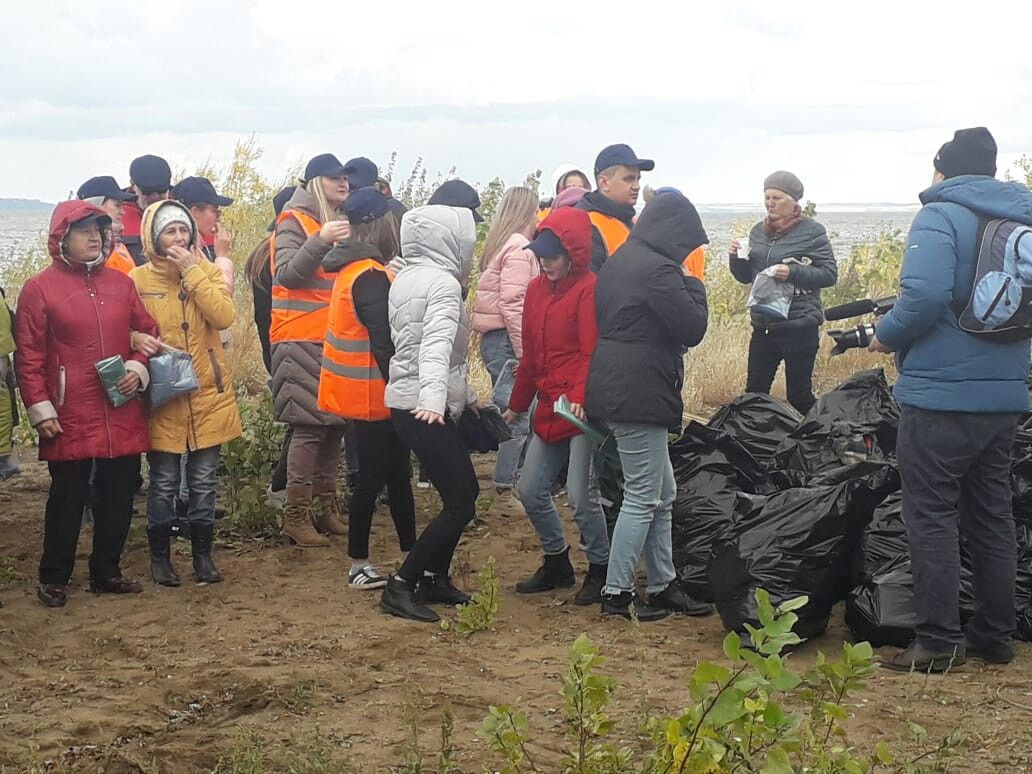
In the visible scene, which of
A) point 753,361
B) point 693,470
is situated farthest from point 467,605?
point 753,361

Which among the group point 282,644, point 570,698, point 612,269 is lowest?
point 282,644

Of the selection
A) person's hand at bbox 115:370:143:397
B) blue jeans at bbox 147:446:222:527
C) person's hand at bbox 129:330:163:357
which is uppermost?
person's hand at bbox 129:330:163:357

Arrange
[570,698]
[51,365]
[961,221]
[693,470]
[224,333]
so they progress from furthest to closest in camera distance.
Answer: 1. [224,333]
2. [693,470]
3. [51,365]
4. [961,221]
5. [570,698]

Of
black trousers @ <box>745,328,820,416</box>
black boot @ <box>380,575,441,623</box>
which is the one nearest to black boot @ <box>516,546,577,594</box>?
black boot @ <box>380,575,441,623</box>

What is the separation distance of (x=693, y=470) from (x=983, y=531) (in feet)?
Result: 5.84

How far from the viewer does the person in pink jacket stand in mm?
7496

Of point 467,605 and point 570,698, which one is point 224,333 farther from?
point 570,698

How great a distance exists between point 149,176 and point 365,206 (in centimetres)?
193

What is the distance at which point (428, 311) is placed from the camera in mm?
5547

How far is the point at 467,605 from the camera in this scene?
18.8 ft

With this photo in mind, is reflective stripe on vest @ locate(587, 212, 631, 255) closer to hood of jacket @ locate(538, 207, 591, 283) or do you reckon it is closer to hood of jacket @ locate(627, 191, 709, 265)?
hood of jacket @ locate(538, 207, 591, 283)

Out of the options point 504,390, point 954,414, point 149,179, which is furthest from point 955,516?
point 149,179

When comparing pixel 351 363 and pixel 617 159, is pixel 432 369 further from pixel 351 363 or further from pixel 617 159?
pixel 617 159

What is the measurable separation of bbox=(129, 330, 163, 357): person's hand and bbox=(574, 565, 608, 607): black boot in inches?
86.5
